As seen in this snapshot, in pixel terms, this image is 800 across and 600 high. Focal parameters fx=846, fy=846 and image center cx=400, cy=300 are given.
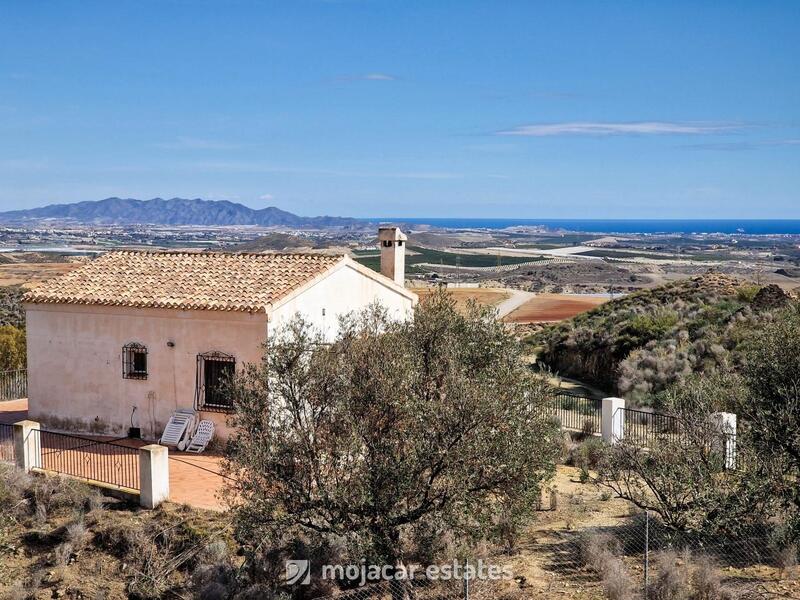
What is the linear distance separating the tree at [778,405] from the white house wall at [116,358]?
9312mm

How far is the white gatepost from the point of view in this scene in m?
12.3

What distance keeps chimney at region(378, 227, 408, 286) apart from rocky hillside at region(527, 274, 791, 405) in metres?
8.01

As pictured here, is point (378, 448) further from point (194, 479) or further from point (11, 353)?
point (11, 353)

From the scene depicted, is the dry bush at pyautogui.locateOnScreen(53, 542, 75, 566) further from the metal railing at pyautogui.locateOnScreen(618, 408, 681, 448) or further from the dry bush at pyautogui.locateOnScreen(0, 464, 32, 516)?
the metal railing at pyautogui.locateOnScreen(618, 408, 681, 448)

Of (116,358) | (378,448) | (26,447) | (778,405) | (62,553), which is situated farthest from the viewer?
(116,358)

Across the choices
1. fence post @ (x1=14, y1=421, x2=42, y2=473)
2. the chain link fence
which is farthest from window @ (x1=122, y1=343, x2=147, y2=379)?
the chain link fence

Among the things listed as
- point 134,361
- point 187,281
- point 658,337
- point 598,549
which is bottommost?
point 598,549

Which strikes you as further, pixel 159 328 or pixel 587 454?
pixel 587 454

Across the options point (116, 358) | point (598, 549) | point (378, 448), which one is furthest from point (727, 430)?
point (116, 358)

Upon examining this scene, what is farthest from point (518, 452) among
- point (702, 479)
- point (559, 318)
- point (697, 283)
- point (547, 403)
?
point (559, 318)

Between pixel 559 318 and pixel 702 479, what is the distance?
43.2 metres

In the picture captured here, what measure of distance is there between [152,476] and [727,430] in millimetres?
9645

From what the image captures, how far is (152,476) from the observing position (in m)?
14.6

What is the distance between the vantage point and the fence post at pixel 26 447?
54.1 ft
